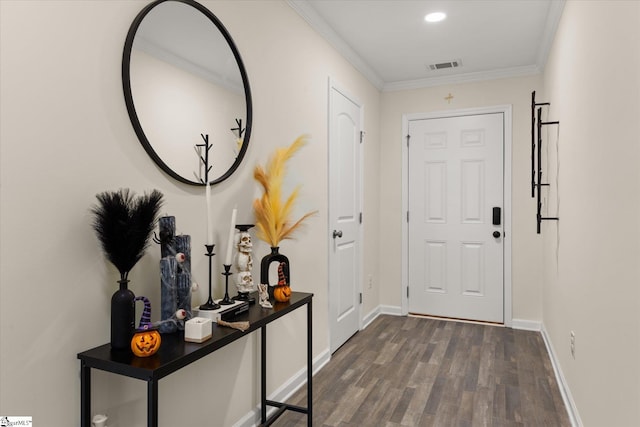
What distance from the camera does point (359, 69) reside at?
397 centimetres

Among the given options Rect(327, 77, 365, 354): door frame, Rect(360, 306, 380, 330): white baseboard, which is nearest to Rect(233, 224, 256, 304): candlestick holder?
Rect(327, 77, 365, 354): door frame

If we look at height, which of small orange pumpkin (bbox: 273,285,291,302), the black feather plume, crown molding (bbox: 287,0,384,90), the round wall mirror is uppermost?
crown molding (bbox: 287,0,384,90)

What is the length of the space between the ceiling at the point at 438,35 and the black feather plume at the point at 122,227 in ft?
6.25

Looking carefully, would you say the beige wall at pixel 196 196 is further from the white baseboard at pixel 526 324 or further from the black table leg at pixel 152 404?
the white baseboard at pixel 526 324

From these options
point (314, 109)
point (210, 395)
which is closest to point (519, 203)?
point (314, 109)

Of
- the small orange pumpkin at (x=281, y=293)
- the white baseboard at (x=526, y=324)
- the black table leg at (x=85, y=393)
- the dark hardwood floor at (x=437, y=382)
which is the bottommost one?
the dark hardwood floor at (x=437, y=382)

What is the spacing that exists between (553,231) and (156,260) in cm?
285

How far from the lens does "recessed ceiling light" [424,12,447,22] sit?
9.87 feet

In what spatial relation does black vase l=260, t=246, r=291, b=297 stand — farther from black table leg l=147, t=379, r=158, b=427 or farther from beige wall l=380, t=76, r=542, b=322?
beige wall l=380, t=76, r=542, b=322

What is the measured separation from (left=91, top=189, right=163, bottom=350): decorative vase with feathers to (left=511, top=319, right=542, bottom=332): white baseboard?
3820mm

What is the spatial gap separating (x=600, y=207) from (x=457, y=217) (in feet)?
8.73

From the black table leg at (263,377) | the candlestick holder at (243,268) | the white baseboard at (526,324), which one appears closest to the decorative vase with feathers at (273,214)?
the candlestick holder at (243,268)

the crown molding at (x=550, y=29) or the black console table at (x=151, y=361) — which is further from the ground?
the crown molding at (x=550, y=29)

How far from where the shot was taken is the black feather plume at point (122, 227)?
4.40ft
